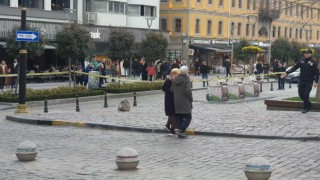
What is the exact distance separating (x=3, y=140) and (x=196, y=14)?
55.4 m

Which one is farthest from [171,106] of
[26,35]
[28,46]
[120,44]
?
[120,44]

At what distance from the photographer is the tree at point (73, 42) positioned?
30.3m

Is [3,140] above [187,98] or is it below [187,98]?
below

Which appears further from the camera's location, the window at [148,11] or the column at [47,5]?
the window at [148,11]

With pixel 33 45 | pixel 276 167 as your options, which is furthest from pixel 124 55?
pixel 276 167

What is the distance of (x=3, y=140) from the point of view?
14070 mm

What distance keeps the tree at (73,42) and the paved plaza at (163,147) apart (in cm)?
1033

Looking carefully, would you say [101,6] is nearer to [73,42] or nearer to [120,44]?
[120,44]

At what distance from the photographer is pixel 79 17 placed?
174 ft

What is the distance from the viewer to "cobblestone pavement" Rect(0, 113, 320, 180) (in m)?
9.73

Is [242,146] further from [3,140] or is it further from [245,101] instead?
[245,101]

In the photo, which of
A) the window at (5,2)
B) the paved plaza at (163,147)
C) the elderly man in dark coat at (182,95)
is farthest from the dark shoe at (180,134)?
the window at (5,2)

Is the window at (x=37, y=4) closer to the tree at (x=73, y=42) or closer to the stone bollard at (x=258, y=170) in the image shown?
the tree at (x=73, y=42)

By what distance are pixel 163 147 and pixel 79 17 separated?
41.2 m
